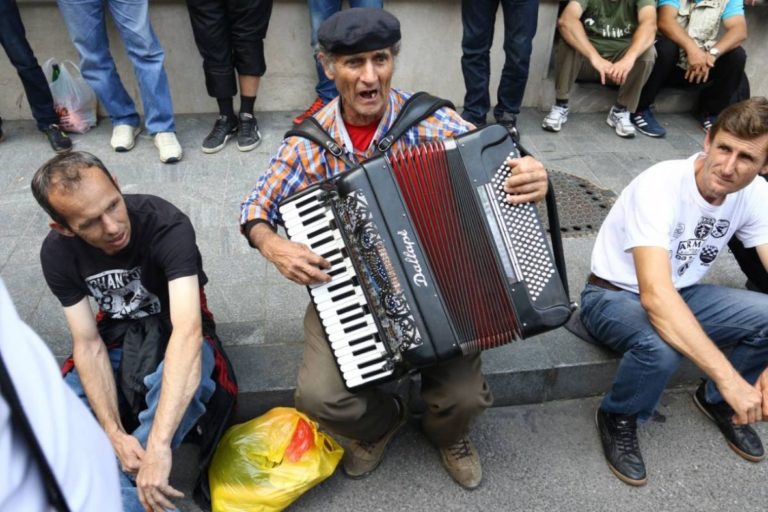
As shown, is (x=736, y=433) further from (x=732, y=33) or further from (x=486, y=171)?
(x=732, y=33)

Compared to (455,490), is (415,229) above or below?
above

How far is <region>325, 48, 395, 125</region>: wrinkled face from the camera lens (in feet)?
6.82

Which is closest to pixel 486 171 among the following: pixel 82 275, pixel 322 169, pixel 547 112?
pixel 322 169

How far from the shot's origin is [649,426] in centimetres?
254

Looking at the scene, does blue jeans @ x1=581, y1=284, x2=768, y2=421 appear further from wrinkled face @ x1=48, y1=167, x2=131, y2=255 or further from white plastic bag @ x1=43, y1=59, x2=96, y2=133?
white plastic bag @ x1=43, y1=59, x2=96, y2=133

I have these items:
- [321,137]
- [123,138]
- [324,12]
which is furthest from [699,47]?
[123,138]

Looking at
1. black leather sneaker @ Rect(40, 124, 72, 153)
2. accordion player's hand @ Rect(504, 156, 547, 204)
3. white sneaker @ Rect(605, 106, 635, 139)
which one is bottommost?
black leather sneaker @ Rect(40, 124, 72, 153)

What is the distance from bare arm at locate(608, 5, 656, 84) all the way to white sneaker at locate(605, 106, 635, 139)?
46cm

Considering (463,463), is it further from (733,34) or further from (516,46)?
(733,34)

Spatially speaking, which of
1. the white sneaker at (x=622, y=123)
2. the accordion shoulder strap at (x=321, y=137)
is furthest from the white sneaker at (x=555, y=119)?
the accordion shoulder strap at (x=321, y=137)

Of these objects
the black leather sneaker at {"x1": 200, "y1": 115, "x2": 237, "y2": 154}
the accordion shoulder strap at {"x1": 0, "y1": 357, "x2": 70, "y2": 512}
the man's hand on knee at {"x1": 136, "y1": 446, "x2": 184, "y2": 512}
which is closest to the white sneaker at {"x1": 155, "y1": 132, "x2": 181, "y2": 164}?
the black leather sneaker at {"x1": 200, "y1": 115, "x2": 237, "y2": 154}

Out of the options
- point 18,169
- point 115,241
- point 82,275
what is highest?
point 115,241

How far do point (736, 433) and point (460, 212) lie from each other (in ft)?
5.41

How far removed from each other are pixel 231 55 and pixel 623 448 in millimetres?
3439
